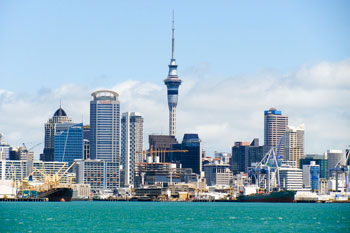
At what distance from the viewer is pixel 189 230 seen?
461 ft

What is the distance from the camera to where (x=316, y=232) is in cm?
13638

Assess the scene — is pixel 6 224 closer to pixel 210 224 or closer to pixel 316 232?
pixel 210 224

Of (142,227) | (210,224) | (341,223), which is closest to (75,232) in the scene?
(142,227)

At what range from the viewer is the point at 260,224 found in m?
160

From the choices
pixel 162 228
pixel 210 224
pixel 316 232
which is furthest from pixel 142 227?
pixel 316 232

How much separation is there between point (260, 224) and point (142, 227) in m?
24.9

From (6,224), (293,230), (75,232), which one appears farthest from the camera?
(6,224)

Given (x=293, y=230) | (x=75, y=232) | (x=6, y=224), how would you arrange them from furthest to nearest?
(x=6, y=224) → (x=293, y=230) → (x=75, y=232)

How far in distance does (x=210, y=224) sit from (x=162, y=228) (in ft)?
55.8

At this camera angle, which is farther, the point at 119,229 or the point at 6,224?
the point at 6,224

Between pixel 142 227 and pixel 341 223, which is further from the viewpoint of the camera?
pixel 341 223

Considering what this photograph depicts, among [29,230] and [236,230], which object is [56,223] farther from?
[236,230]

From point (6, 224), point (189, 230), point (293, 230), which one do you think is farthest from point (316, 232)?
point (6, 224)

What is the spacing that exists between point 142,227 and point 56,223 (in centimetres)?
1907
